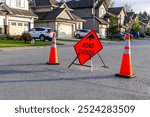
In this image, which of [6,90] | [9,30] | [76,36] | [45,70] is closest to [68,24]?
[76,36]

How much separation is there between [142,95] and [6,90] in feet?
10.6

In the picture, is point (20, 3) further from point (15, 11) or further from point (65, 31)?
point (65, 31)

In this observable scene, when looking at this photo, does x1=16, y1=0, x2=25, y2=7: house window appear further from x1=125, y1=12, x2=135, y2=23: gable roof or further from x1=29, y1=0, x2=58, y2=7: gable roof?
x1=125, y1=12, x2=135, y2=23: gable roof

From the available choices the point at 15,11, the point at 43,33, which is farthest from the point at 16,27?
the point at 43,33

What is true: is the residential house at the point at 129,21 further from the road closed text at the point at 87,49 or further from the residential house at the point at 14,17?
the road closed text at the point at 87,49

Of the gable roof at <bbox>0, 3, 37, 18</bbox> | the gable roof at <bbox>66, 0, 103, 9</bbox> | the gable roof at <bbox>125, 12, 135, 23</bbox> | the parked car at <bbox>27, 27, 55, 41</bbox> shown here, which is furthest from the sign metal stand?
the gable roof at <bbox>125, 12, 135, 23</bbox>

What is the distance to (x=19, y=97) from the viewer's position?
585cm

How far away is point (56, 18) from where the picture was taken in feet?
137

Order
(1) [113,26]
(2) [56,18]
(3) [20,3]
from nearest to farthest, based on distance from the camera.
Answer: (3) [20,3]
(2) [56,18]
(1) [113,26]

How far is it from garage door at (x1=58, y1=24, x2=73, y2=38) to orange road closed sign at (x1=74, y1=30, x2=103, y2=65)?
3426 centimetres

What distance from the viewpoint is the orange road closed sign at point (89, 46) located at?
30.5 feet

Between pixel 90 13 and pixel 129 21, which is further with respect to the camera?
pixel 129 21

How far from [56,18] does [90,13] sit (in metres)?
17.2

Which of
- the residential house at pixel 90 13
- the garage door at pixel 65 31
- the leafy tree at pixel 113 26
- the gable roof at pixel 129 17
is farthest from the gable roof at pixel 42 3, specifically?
the gable roof at pixel 129 17
